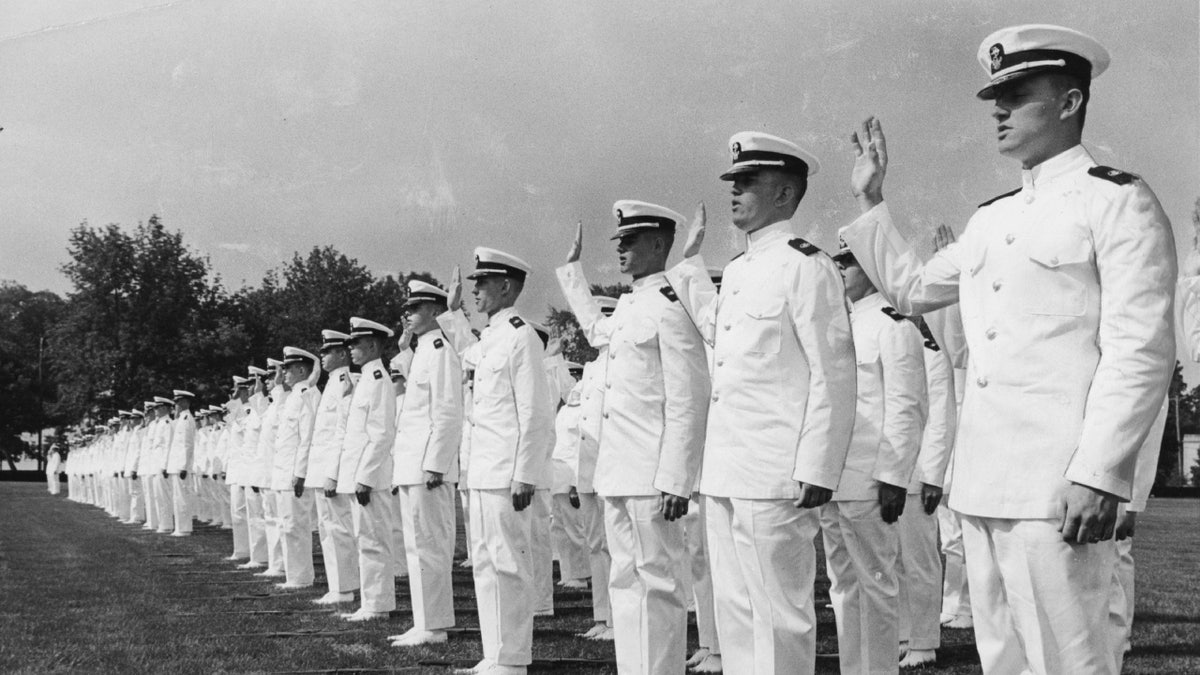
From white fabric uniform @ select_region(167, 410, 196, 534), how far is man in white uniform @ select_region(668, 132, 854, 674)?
19.0m

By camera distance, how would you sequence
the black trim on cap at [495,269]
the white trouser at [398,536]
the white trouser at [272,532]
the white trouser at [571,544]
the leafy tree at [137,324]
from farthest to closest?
1. the leafy tree at [137,324]
2. the white trouser at [272,532]
3. the white trouser at [398,536]
4. the white trouser at [571,544]
5. the black trim on cap at [495,269]

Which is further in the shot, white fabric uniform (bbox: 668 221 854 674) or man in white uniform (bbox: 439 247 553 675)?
man in white uniform (bbox: 439 247 553 675)

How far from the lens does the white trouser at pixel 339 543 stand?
1112 centimetres

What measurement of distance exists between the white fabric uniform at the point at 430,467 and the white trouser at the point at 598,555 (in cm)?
125

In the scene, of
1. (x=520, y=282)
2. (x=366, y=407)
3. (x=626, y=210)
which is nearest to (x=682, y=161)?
(x=366, y=407)

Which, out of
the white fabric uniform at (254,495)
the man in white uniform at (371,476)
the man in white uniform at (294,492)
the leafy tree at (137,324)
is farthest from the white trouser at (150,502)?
the leafy tree at (137,324)

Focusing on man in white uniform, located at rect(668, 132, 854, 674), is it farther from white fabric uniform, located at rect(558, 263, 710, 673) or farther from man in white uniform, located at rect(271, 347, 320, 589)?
man in white uniform, located at rect(271, 347, 320, 589)

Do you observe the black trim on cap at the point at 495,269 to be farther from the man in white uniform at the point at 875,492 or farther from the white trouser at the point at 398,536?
the white trouser at the point at 398,536

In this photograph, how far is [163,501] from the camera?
2375cm

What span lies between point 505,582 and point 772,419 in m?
3.06

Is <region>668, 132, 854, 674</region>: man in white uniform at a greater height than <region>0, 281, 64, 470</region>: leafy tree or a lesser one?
lesser

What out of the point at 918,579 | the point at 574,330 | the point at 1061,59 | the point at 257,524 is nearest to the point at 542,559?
the point at 918,579

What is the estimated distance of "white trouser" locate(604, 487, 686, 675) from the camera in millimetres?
5930

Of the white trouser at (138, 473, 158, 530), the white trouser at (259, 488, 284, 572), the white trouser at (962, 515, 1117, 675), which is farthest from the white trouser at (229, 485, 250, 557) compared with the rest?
the white trouser at (962, 515, 1117, 675)
